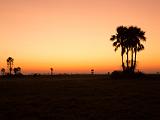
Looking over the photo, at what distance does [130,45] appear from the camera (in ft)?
241

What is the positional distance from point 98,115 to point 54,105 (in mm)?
5378

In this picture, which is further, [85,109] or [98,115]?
[85,109]

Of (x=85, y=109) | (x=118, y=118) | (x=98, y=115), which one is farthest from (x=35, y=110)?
(x=118, y=118)

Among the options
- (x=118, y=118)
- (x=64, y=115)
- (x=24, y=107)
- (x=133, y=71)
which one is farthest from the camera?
(x=133, y=71)

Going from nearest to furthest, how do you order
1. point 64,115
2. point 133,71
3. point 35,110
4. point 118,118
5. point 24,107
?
point 118,118
point 64,115
point 35,110
point 24,107
point 133,71

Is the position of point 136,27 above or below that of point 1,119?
above

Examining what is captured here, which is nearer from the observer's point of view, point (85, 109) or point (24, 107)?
point (85, 109)

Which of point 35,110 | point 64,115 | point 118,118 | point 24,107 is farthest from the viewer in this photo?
point 24,107

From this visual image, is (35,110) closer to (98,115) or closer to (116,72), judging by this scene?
(98,115)

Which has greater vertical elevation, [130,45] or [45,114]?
[130,45]

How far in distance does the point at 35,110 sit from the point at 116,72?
178 feet

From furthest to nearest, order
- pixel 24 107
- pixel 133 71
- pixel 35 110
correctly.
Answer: pixel 133 71, pixel 24 107, pixel 35 110

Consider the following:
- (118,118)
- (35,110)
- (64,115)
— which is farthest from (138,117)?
(35,110)

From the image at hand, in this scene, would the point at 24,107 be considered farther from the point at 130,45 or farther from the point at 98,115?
Answer: the point at 130,45
